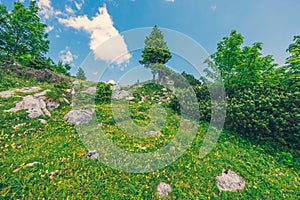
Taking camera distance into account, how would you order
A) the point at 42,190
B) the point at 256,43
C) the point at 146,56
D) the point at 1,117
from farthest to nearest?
the point at 146,56 → the point at 256,43 → the point at 1,117 → the point at 42,190

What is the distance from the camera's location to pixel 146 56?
2617 centimetres

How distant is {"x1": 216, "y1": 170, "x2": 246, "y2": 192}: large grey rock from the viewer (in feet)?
20.8

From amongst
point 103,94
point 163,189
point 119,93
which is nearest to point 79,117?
point 103,94

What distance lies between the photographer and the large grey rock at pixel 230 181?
633 cm

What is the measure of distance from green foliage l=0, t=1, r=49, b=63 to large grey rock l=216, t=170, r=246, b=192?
97.4ft

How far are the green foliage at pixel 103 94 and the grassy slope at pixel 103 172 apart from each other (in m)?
7.20

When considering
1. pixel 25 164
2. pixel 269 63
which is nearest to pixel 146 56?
pixel 269 63

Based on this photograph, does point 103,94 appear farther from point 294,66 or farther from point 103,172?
point 294,66

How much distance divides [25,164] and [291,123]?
1640cm

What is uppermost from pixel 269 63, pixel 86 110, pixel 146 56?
pixel 146 56

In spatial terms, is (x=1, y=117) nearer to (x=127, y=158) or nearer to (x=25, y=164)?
(x=25, y=164)

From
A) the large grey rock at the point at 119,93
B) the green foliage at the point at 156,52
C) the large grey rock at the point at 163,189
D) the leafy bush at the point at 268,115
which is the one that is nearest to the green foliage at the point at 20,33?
the large grey rock at the point at 119,93

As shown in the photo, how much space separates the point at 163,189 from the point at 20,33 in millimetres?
28876

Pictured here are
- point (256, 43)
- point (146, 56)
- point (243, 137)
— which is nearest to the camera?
point (243, 137)
